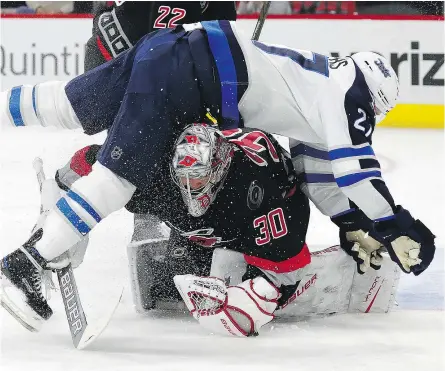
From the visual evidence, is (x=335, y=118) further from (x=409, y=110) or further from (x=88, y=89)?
(x=409, y=110)

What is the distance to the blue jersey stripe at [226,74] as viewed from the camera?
2.58 m

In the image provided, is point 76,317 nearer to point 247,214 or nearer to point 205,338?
point 205,338

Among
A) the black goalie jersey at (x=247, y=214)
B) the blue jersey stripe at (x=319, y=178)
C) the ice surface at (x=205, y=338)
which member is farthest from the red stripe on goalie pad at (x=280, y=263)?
the blue jersey stripe at (x=319, y=178)

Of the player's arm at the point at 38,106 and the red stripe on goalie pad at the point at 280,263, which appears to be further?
the player's arm at the point at 38,106

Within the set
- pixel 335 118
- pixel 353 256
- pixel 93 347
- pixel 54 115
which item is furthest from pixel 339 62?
pixel 93 347

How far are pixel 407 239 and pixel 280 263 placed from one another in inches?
12.8

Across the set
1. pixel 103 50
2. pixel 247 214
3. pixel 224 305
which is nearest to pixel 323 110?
pixel 247 214

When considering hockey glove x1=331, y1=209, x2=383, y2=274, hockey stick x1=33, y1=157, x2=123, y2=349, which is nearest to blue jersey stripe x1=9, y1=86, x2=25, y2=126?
hockey stick x1=33, y1=157, x2=123, y2=349

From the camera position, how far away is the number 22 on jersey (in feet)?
8.40

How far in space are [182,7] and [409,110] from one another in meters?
2.50

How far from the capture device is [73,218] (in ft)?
7.75

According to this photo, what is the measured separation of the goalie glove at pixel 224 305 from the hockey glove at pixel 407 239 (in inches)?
13.2

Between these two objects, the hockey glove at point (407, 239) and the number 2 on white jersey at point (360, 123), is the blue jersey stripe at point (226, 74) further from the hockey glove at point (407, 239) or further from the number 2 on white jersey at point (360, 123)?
the hockey glove at point (407, 239)

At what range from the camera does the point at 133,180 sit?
2.41 meters
